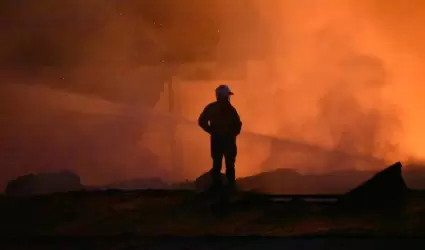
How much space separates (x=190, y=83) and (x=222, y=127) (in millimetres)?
3071

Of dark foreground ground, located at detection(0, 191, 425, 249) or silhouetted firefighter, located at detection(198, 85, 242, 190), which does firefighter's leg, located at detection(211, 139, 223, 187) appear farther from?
dark foreground ground, located at detection(0, 191, 425, 249)

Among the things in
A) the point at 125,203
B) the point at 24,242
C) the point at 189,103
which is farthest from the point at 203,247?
the point at 189,103

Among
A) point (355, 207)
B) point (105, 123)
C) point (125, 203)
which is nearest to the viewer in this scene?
point (355, 207)

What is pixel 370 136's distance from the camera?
8812 millimetres

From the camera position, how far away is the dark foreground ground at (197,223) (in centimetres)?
405

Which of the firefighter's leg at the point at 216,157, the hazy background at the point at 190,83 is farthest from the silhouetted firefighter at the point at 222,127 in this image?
the hazy background at the point at 190,83

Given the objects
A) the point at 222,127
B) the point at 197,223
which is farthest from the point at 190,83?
the point at 197,223

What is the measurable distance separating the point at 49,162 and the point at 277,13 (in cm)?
533

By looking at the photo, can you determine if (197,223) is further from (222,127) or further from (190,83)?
(190,83)

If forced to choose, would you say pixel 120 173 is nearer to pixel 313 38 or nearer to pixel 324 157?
pixel 324 157

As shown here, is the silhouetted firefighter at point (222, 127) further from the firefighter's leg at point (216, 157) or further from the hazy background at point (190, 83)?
the hazy background at point (190, 83)

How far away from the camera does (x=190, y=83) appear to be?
9.06 m

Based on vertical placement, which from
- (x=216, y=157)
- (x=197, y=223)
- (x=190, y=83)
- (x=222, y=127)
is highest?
(x=190, y=83)

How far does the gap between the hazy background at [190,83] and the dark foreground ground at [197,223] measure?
320 cm
